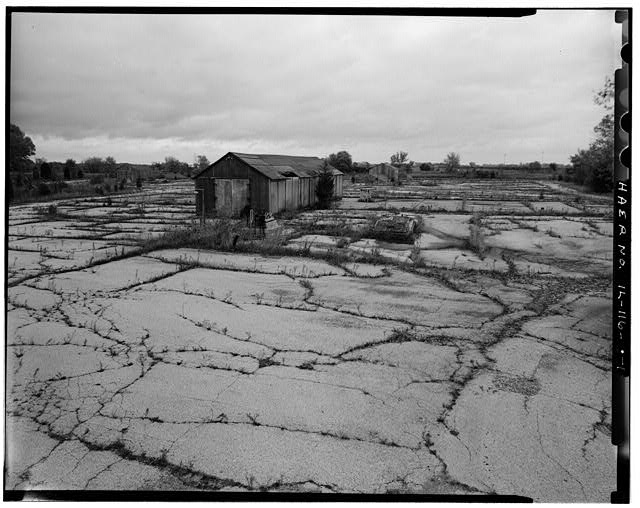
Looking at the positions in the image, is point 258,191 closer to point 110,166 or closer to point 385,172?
point 110,166

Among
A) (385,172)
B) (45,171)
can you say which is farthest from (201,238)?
(45,171)

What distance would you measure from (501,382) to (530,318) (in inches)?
49.0

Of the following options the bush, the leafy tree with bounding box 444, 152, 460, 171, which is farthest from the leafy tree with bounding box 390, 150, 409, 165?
the bush

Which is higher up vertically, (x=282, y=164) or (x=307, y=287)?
(x=282, y=164)

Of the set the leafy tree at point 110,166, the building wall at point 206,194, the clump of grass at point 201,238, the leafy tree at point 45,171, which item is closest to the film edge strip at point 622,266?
the building wall at point 206,194

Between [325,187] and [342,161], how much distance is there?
1.63m

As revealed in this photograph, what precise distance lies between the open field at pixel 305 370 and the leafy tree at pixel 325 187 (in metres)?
0.36

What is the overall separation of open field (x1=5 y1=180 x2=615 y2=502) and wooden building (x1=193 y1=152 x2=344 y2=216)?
292 millimetres

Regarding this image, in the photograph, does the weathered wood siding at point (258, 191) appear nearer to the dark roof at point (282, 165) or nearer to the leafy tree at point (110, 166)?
the dark roof at point (282, 165)

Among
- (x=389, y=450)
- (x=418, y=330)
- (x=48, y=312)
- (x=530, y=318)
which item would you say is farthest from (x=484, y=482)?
(x=48, y=312)

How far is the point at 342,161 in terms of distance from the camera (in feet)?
16.1

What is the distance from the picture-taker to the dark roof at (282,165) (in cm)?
412

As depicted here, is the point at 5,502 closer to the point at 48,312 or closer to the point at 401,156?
the point at 48,312

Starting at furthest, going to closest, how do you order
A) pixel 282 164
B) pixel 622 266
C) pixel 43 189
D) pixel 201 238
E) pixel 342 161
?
pixel 201 238 → pixel 342 161 → pixel 282 164 → pixel 43 189 → pixel 622 266
